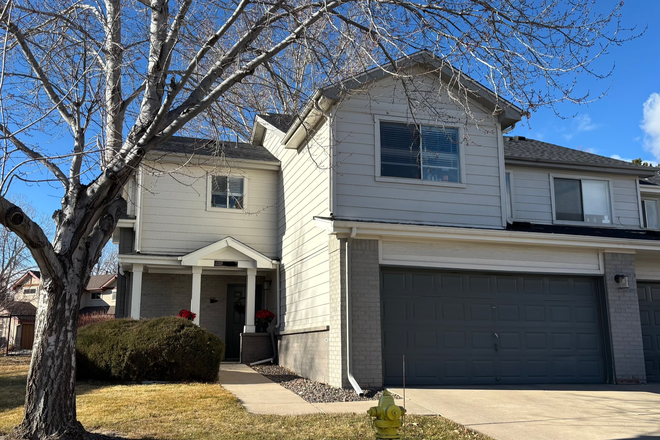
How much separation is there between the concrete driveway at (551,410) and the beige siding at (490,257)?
2351 mm

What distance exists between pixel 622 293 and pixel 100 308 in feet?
121

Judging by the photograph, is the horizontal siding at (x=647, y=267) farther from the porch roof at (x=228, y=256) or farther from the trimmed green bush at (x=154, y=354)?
Answer: the trimmed green bush at (x=154, y=354)

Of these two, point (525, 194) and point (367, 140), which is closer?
point (367, 140)

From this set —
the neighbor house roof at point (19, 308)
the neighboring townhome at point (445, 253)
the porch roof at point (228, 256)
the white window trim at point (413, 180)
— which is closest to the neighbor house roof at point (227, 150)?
the neighboring townhome at point (445, 253)

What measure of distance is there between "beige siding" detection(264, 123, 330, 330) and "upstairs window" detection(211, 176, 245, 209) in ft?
4.05

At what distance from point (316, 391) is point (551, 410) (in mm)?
3972

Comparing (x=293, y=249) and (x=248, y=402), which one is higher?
(x=293, y=249)

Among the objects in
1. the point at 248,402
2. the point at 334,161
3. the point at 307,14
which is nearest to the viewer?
the point at 307,14

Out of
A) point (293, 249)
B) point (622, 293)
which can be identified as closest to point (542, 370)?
point (622, 293)

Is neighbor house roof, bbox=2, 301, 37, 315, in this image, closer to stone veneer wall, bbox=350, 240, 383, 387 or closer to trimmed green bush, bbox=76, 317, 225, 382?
trimmed green bush, bbox=76, 317, 225, 382

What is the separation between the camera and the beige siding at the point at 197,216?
622 inches

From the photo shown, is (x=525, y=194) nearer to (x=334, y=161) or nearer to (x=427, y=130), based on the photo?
(x=427, y=130)

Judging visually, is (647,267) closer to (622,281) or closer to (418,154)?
→ (622,281)

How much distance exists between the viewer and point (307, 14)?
8.73m
